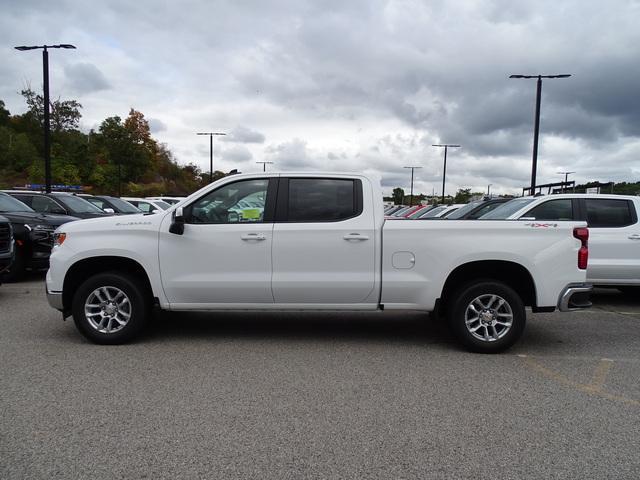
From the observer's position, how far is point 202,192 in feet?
18.7

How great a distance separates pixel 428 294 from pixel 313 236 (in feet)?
4.53

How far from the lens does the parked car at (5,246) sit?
812 cm

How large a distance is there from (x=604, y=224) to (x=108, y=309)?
7348mm

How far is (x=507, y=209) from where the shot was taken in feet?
29.5

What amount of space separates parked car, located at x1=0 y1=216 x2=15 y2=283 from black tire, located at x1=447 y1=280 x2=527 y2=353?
22.5 feet

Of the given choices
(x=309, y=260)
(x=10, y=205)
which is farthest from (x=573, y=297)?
(x=10, y=205)

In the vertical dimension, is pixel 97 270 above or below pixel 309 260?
below

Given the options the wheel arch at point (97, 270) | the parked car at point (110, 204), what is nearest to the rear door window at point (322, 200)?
the wheel arch at point (97, 270)

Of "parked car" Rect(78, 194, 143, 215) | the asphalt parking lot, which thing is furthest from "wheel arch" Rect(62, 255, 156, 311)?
"parked car" Rect(78, 194, 143, 215)

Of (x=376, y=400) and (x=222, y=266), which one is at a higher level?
(x=222, y=266)

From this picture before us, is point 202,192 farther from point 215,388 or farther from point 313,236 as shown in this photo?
point 215,388

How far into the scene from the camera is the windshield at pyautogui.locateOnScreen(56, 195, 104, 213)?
42.4ft

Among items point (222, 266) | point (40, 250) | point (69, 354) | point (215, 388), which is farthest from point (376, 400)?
point (40, 250)

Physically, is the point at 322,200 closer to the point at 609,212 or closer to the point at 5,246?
the point at 609,212
